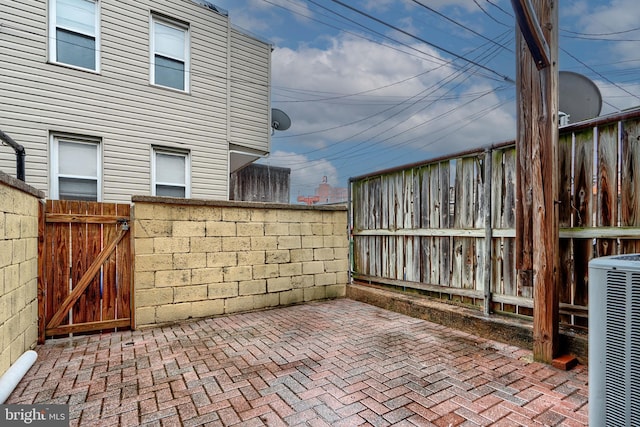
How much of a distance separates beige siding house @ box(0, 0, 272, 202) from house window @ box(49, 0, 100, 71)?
0.02m

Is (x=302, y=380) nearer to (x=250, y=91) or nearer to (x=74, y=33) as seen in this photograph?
(x=250, y=91)

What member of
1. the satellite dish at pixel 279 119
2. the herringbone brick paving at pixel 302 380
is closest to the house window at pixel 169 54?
the satellite dish at pixel 279 119

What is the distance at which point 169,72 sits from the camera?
6504mm

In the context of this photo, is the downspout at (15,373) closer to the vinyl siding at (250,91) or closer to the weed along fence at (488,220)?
the weed along fence at (488,220)

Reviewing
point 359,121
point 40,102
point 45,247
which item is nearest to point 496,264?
point 45,247

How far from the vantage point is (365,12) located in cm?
470

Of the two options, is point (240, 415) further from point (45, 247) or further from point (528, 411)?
point (45, 247)

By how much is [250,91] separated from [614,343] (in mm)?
7611

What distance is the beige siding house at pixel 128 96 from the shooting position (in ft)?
17.2

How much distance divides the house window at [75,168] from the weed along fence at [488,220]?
15.9ft

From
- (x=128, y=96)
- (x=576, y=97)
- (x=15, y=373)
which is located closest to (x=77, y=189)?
(x=128, y=96)

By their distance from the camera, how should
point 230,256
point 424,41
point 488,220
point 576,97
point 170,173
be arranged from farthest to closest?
point 170,173 < point 424,41 < point 230,256 < point 576,97 < point 488,220

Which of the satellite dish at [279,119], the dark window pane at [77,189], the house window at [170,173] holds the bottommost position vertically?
the dark window pane at [77,189]

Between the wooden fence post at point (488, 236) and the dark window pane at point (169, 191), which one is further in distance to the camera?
the dark window pane at point (169, 191)
